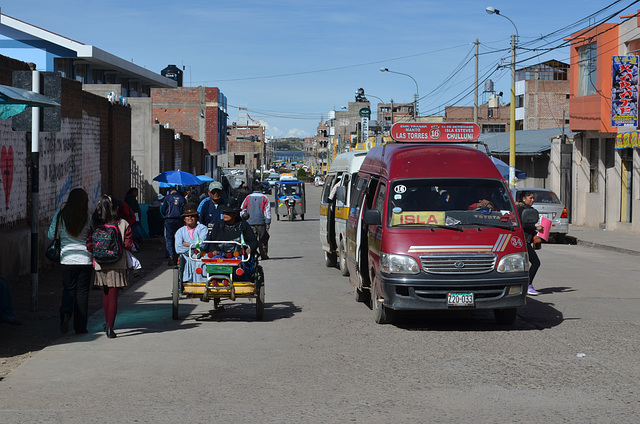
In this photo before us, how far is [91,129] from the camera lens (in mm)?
22766

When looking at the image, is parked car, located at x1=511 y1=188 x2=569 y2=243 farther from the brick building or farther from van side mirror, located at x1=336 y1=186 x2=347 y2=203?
the brick building

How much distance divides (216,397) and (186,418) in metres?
0.70

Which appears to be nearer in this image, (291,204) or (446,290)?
(446,290)

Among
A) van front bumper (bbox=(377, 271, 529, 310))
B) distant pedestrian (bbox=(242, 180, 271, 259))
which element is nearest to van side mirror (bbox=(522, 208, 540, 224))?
van front bumper (bbox=(377, 271, 529, 310))

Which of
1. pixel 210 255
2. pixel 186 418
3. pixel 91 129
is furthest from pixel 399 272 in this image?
pixel 91 129

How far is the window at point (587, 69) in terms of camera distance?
33.4m

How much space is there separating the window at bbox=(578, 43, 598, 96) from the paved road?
22.2 meters

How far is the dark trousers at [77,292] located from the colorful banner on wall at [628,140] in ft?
78.1

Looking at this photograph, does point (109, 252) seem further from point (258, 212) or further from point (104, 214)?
point (258, 212)

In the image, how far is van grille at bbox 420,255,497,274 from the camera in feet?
33.6

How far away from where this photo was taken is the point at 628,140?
97.0 ft

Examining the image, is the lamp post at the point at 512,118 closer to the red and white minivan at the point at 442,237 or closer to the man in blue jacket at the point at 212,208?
the man in blue jacket at the point at 212,208

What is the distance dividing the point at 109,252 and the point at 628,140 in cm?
2424

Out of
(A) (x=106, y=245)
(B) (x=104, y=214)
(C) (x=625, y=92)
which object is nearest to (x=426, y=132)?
(B) (x=104, y=214)
